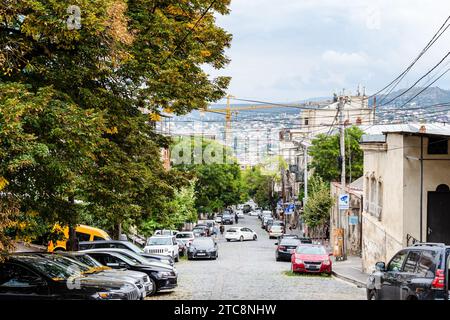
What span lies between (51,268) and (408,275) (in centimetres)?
746

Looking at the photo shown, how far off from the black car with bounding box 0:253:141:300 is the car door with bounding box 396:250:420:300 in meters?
5.79

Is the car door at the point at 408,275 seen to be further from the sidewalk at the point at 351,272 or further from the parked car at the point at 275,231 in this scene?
the parked car at the point at 275,231

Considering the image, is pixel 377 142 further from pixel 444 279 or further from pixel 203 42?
pixel 444 279

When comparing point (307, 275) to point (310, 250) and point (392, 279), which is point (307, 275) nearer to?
point (310, 250)

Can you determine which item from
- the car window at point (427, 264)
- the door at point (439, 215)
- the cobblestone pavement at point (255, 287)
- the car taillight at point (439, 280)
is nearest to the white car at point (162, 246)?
the cobblestone pavement at point (255, 287)


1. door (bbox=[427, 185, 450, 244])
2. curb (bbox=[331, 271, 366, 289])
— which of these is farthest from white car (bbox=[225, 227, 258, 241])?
door (bbox=[427, 185, 450, 244])

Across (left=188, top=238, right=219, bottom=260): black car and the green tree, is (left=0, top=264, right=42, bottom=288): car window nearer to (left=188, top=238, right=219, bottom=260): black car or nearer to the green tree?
(left=188, top=238, right=219, bottom=260): black car

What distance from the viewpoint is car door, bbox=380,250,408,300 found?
14.8 m

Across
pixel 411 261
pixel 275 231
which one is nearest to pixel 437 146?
pixel 411 261

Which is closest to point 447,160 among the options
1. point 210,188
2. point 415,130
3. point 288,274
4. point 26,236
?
point 415,130

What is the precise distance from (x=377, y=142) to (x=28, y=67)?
17.0 m

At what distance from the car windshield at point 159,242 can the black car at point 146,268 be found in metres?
17.2

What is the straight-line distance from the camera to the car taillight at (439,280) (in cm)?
1244

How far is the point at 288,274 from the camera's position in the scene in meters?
30.5
